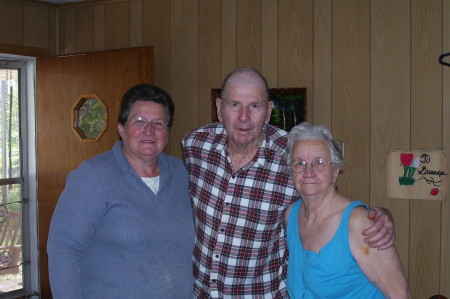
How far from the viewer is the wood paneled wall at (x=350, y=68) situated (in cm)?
248

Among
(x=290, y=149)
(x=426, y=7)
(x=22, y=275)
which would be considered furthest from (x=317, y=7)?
(x=22, y=275)

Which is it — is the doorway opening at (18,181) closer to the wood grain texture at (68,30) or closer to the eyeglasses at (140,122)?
the wood grain texture at (68,30)

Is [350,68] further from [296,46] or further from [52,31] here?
[52,31]

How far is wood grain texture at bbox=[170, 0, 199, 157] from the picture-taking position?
3029 millimetres

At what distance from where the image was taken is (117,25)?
3271mm

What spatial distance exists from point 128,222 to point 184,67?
1.79m

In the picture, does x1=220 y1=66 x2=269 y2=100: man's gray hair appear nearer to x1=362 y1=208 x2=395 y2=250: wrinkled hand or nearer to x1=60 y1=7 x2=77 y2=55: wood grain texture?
x1=362 y1=208 x2=395 y2=250: wrinkled hand

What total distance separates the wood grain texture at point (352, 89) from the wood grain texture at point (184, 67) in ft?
3.03

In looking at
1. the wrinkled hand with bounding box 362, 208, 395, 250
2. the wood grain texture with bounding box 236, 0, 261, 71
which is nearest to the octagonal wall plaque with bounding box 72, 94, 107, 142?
the wood grain texture with bounding box 236, 0, 261, 71

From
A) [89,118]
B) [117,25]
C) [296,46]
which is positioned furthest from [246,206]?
[117,25]

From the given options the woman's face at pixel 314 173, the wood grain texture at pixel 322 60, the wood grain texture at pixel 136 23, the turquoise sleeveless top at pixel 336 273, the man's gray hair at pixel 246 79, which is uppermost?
the wood grain texture at pixel 136 23

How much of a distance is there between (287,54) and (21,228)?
2.35m

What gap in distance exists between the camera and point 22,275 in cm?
344

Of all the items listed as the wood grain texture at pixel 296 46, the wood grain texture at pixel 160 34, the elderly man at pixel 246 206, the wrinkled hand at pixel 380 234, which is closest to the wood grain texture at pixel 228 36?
the wood grain texture at pixel 296 46
